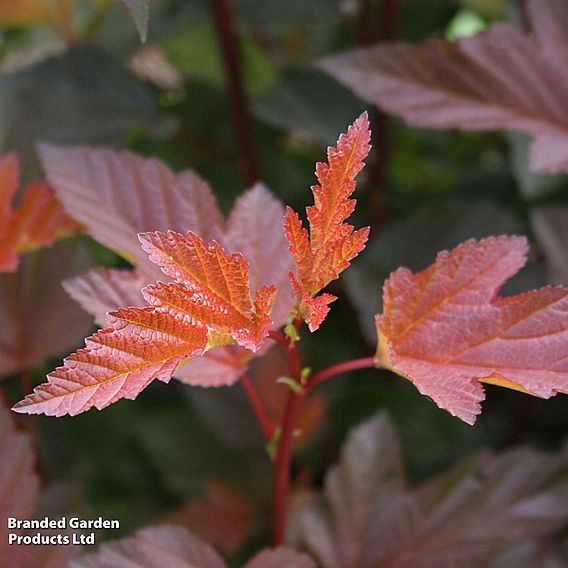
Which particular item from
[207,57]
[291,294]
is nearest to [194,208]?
[291,294]

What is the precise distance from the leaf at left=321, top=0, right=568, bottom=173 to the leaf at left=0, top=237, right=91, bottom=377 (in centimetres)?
21

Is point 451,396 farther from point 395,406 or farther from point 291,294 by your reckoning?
point 395,406

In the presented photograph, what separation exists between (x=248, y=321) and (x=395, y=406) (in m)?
0.37

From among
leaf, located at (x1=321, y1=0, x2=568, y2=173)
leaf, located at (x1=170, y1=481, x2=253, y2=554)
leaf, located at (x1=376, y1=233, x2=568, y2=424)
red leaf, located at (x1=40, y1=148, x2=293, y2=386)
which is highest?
leaf, located at (x1=321, y1=0, x2=568, y2=173)

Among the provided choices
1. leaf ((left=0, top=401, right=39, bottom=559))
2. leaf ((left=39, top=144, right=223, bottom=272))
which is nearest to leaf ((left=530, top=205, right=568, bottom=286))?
leaf ((left=39, top=144, right=223, bottom=272))

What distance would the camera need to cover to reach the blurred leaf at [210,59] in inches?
23.5

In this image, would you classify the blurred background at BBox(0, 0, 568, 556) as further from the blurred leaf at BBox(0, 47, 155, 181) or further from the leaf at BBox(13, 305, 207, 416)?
the leaf at BBox(13, 305, 207, 416)

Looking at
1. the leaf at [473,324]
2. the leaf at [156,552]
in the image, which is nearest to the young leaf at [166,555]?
the leaf at [156,552]

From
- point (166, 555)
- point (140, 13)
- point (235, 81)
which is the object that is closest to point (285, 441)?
point (166, 555)

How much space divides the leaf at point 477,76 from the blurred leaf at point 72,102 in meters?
0.18

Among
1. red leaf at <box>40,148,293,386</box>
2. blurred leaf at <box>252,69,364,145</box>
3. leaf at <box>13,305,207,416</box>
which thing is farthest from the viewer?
blurred leaf at <box>252,69,364,145</box>

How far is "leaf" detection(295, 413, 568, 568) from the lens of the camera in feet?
1.35

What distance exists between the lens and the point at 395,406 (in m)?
0.62

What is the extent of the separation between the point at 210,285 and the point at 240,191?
1.24 feet
